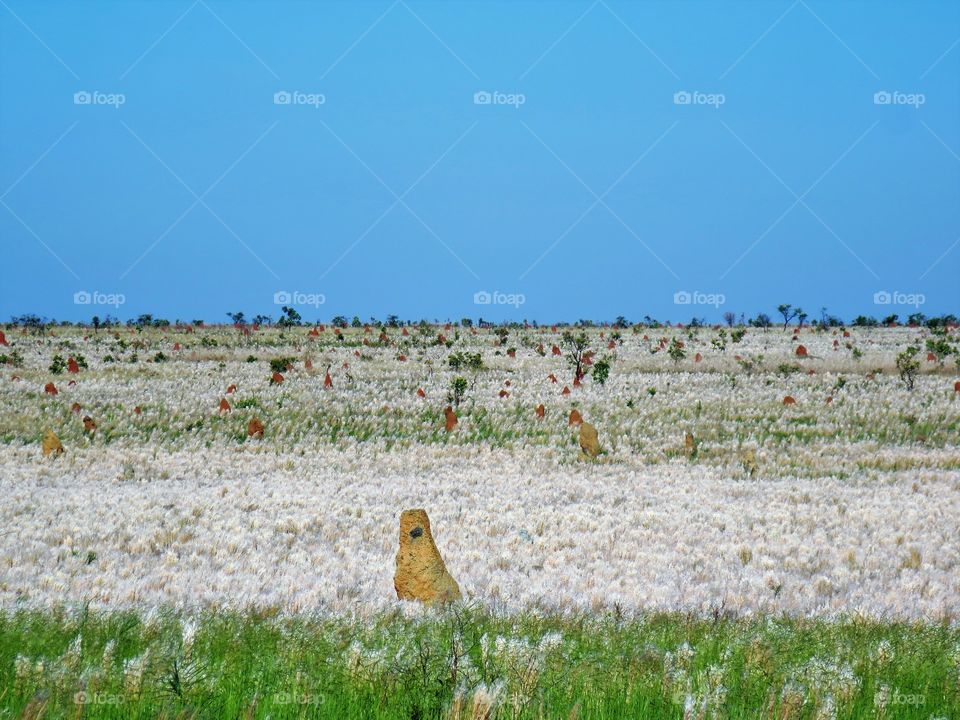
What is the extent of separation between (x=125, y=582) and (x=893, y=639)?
32.7 feet

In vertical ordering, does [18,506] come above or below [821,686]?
above

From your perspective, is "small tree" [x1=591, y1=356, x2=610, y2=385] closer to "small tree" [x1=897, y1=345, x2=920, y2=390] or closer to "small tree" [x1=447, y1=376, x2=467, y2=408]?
"small tree" [x1=447, y1=376, x2=467, y2=408]

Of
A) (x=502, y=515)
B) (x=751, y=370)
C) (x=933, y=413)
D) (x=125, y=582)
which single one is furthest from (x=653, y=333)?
(x=125, y=582)

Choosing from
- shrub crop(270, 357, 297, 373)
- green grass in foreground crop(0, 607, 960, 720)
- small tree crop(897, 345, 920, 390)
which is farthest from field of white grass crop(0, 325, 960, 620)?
green grass in foreground crop(0, 607, 960, 720)

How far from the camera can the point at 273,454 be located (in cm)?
2722

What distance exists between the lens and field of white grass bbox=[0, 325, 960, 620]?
1355 centimetres

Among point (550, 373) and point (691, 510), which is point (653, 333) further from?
point (691, 510)

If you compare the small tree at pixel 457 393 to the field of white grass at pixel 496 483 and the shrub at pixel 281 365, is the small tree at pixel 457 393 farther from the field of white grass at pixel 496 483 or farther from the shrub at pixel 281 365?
the shrub at pixel 281 365

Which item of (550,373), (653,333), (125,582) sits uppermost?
(653,333)

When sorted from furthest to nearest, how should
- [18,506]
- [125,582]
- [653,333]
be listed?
[653,333]
[18,506]
[125,582]

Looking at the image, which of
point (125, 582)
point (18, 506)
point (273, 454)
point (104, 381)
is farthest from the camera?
point (104, 381)

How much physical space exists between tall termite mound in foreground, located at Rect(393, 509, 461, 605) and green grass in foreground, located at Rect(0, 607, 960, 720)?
6.55 feet

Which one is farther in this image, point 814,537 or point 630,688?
point 814,537

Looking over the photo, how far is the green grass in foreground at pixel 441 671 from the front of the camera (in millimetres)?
6449
